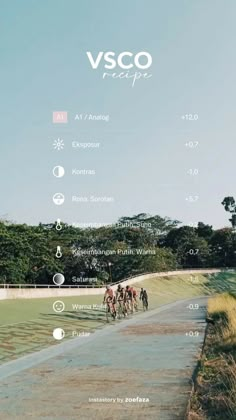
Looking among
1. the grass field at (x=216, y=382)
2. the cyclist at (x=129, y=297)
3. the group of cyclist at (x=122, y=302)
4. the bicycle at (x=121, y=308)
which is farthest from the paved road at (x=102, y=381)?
the cyclist at (x=129, y=297)

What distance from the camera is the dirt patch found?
1430 cm

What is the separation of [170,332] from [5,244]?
29676mm

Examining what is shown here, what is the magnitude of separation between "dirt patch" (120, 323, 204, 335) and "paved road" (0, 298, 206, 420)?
77.7 inches

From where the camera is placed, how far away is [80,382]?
7.19 metres

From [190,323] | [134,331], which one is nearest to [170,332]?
[134,331]

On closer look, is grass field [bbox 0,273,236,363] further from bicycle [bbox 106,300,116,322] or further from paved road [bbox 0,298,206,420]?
paved road [bbox 0,298,206,420]

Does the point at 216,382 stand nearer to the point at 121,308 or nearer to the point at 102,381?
the point at 102,381

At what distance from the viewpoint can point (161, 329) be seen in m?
15.2

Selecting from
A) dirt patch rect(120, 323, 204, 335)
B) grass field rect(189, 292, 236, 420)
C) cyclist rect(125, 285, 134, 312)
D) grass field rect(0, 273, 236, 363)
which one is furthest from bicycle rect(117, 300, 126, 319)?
grass field rect(189, 292, 236, 420)

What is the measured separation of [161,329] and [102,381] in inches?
324

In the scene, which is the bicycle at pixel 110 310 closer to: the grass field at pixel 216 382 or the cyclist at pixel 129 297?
the cyclist at pixel 129 297

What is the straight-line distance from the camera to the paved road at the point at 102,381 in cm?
564

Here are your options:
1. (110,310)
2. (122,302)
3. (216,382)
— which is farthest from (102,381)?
(122,302)

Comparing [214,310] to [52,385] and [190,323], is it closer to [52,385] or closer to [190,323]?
[190,323]
